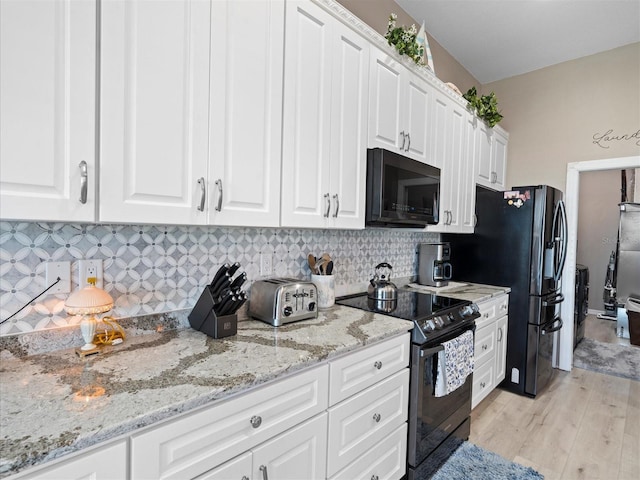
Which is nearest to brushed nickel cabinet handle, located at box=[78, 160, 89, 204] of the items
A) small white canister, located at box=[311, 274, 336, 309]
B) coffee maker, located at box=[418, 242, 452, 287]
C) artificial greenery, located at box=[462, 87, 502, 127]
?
small white canister, located at box=[311, 274, 336, 309]

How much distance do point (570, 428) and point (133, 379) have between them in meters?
3.03

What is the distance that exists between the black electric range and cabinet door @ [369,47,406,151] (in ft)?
3.15

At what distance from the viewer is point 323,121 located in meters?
1.66

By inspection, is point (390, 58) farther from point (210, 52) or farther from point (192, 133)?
point (192, 133)

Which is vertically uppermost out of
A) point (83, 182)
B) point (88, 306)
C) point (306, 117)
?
point (306, 117)

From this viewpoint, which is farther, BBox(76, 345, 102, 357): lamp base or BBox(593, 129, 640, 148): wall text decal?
BBox(593, 129, 640, 148): wall text decal

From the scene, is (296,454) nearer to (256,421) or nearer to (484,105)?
(256,421)

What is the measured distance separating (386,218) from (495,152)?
228cm

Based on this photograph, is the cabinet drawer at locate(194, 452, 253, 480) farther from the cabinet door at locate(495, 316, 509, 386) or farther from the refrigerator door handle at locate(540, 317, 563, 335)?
the refrigerator door handle at locate(540, 317, 563, 335)

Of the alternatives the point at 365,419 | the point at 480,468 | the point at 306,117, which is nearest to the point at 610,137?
the point at 480,468

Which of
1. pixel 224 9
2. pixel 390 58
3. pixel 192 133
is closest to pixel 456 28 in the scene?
pixel 390 58

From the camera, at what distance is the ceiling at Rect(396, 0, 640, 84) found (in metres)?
2.69

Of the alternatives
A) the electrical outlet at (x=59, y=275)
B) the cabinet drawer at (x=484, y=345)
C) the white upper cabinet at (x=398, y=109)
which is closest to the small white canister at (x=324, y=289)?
the white upper cabinet at (x=398, y=109)

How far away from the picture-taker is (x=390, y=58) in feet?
6.68
